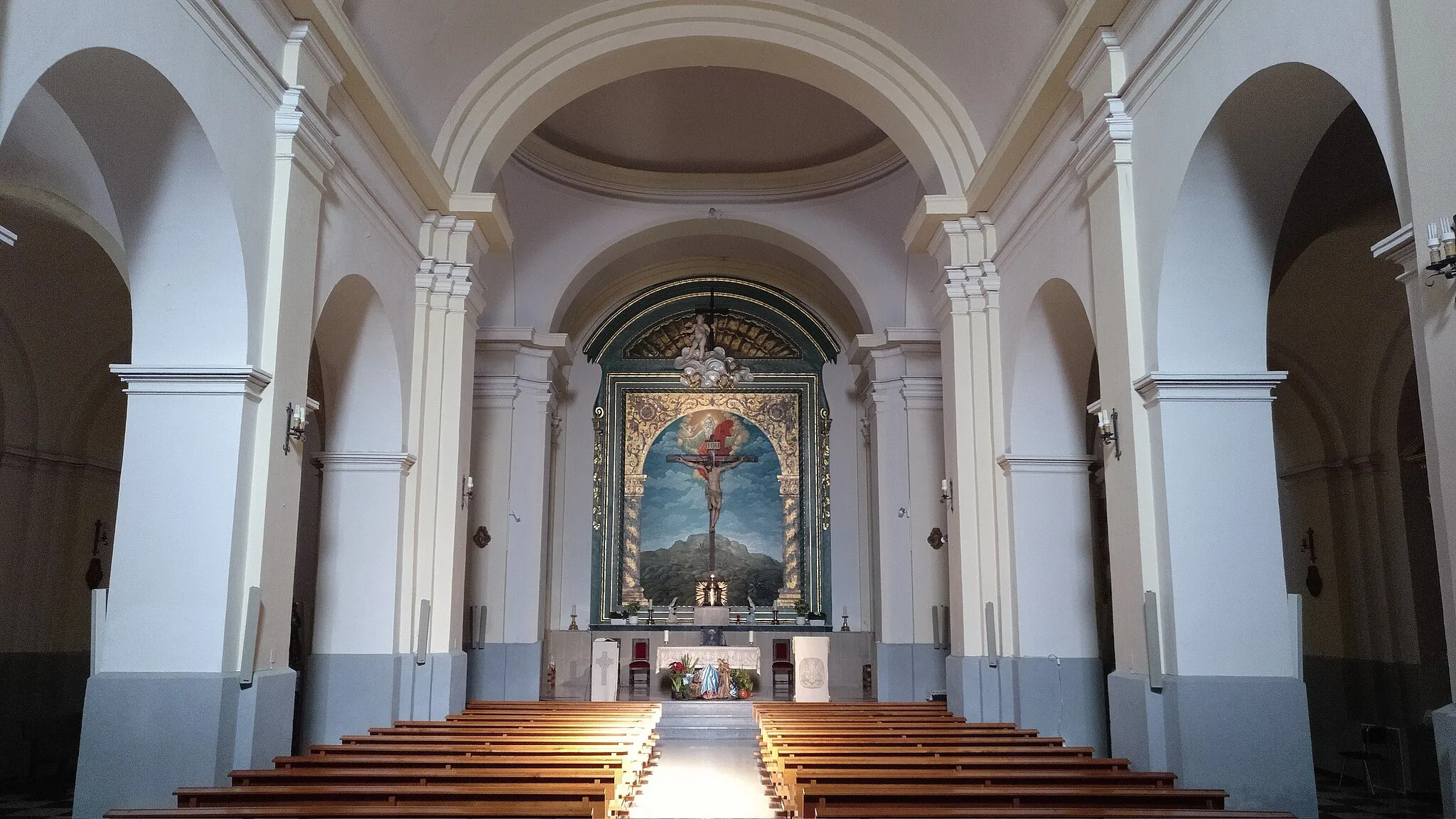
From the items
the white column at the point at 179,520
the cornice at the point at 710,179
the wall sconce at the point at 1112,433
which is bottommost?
the white column at the point at 179,520

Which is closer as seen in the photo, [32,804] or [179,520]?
[179,520]

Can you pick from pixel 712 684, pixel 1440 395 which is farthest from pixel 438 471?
pixel 1440 395

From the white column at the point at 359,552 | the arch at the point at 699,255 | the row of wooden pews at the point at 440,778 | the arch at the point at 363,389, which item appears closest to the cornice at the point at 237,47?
the arch at the point at 363,389

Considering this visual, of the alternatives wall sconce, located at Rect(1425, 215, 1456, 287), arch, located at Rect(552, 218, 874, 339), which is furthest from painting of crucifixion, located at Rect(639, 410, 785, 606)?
wall sconce, located at Rect(1425, 215, 1456, 287)

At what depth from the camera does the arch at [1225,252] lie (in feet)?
18.8

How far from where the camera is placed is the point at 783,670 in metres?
15.2

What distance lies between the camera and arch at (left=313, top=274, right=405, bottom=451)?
8.77 meters

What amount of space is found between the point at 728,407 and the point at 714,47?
8.05 meters

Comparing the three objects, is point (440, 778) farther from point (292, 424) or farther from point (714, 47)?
point (714, 47)

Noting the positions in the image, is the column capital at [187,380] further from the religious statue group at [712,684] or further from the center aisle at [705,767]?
the religious statue group at [712,684]

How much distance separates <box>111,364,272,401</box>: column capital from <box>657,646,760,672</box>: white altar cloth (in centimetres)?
864

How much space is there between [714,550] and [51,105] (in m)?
11.6

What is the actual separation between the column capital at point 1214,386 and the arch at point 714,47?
13.4 ft

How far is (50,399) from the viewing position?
11.1 m
